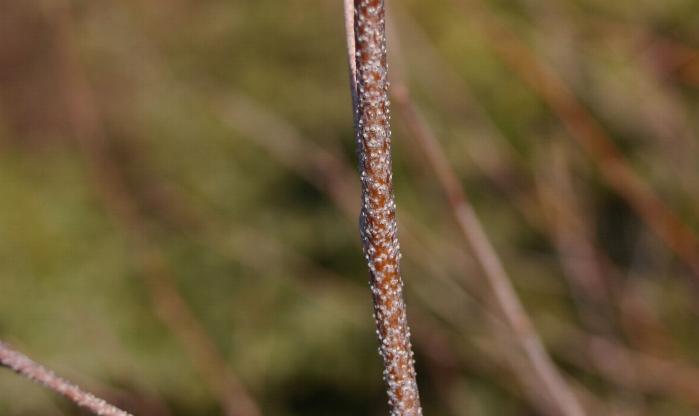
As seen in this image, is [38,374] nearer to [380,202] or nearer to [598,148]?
[380,202]

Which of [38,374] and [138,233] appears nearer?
[38,374]

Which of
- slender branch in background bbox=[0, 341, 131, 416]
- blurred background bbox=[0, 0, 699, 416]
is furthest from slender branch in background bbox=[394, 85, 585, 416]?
slender branch in background bbox=[0, 341, 131, 416]

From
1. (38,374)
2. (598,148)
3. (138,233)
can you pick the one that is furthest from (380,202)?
(138,233)

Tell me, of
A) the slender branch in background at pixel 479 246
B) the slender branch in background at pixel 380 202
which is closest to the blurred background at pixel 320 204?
the slender branch in background at pixel 479 246

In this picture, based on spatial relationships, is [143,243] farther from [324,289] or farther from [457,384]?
[457,384]

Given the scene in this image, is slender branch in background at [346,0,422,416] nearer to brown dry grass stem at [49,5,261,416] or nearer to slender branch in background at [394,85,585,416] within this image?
slender branch in background at [394,85,585,416]

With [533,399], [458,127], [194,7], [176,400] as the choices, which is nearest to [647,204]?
[533,399]
